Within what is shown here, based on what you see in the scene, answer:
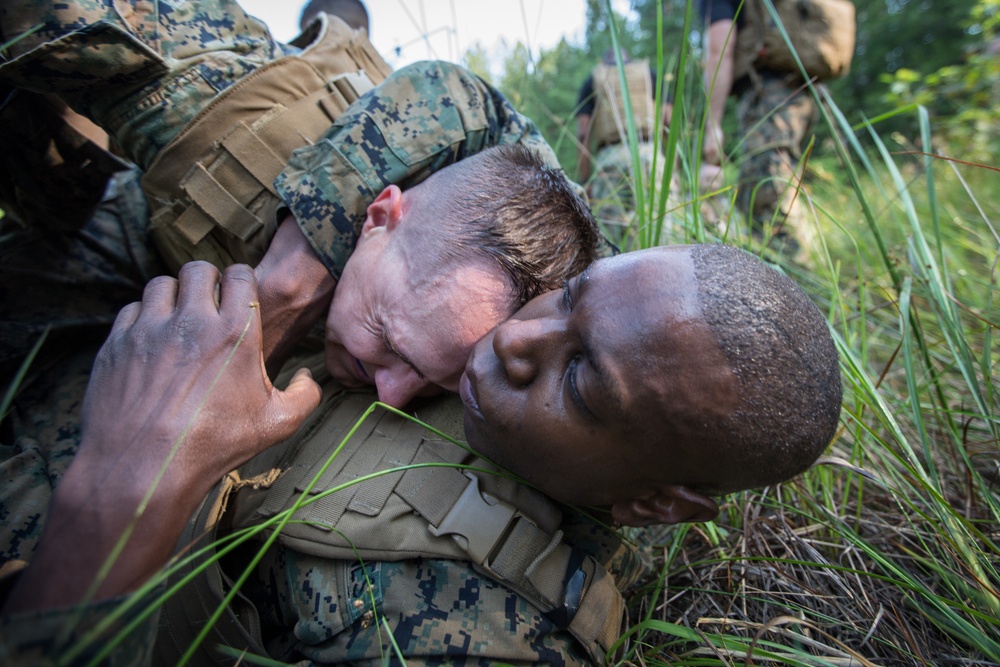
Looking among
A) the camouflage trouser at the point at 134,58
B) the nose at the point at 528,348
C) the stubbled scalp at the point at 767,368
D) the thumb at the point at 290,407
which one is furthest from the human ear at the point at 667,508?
the camouflage trouser at the point at 134,58

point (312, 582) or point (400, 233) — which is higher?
point (400, 233)

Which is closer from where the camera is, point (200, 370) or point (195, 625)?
point (200, 370)

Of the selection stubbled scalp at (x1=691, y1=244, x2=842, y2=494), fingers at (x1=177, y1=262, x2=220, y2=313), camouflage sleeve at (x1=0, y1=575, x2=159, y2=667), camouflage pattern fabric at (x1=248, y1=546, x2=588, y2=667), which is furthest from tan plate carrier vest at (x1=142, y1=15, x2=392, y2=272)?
stubbled scalp at (x1=691, y1=244, x2=842, y2=494)

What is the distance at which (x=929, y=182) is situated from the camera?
1671mm

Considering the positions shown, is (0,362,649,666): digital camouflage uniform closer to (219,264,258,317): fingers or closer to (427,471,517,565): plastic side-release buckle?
(427,471,517,565): plastic side-release buckle

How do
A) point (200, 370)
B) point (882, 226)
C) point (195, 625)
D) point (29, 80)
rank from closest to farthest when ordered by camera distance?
point (200, 370), point (195, 625), point (29, 80), point (882, 226)

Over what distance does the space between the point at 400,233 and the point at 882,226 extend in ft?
13.6

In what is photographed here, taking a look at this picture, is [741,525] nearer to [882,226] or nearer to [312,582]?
[312,582]

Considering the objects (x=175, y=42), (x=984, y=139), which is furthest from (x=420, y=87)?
(x=984, y=139)

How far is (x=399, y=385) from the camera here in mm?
1508

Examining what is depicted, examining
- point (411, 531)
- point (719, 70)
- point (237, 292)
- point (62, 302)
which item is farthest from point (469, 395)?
point (719, 70)

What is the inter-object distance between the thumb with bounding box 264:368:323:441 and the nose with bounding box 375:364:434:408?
188 mm

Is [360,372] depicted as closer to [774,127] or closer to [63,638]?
[63,638]

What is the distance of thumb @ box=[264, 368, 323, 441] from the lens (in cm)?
123
